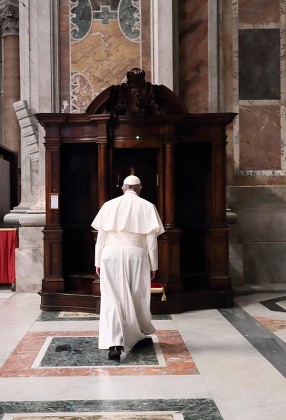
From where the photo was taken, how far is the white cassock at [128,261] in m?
6.25

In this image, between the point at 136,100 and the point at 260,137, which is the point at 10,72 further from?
the point at 136,100

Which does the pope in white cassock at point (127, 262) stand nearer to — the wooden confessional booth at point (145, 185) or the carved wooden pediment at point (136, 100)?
the wooden confessional booth at point (145, 185)

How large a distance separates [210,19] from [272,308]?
16.6 feet

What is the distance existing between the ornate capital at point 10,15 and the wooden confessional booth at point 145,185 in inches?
444

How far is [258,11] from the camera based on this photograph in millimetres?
11180

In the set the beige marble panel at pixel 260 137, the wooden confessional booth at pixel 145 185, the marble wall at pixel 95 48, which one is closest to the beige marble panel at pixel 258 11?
the beige marble panel at pixel 260 137

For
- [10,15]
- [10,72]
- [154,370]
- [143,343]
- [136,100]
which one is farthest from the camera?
[10,72]

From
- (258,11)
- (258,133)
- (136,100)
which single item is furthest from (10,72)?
(136,100)

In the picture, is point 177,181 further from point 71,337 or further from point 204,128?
point 71,337

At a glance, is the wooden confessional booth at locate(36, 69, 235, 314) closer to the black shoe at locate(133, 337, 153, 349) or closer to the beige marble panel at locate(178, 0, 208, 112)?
the beige marble panel at locate(178, 0, 208, 112)

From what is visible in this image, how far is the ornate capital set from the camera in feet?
64.0

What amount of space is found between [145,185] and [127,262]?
3.52 meters

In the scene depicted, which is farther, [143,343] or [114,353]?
[143,343]

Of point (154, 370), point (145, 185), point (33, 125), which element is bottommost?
point (154, 370)
